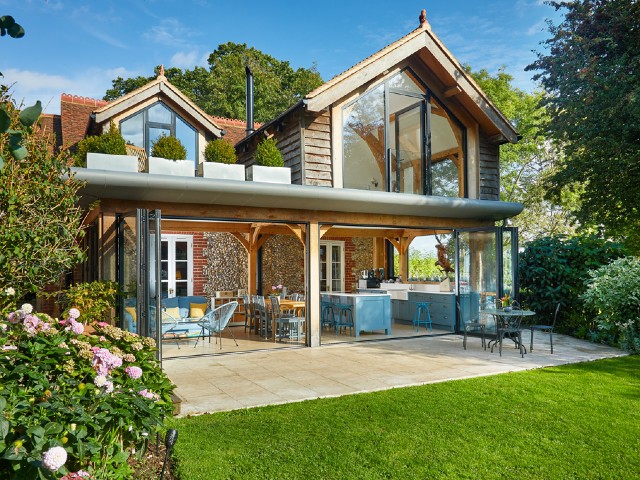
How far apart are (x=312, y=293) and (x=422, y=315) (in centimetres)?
400

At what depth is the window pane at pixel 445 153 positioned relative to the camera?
36.0ft

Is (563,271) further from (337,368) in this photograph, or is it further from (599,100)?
(337,368)

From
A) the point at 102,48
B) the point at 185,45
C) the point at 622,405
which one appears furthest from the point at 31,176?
the point at 185,45

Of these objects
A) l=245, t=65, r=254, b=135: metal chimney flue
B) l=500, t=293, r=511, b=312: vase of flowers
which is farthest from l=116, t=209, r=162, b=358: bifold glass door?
l=245, t=65, r=254, b=135: metal chimney flue

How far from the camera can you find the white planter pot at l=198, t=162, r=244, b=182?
27.8 feet

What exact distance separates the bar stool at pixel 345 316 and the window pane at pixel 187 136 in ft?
15.6

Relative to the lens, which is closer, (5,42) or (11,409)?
(5,42)

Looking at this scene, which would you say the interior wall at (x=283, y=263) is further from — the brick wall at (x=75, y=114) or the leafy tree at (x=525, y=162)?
the leafy tree at (x=525, y=162)

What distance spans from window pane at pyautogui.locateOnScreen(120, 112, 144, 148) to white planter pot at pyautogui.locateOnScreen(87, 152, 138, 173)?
3605 mm

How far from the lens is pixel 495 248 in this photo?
9.98 metres

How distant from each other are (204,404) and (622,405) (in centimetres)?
438

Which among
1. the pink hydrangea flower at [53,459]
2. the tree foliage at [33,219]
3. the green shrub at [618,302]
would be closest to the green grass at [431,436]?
the pink hydrangea flower at [53,459]

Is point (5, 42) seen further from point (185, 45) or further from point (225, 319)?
point (185, 45)

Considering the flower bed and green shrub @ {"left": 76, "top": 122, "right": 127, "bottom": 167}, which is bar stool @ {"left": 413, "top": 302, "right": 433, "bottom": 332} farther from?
the flower bed
